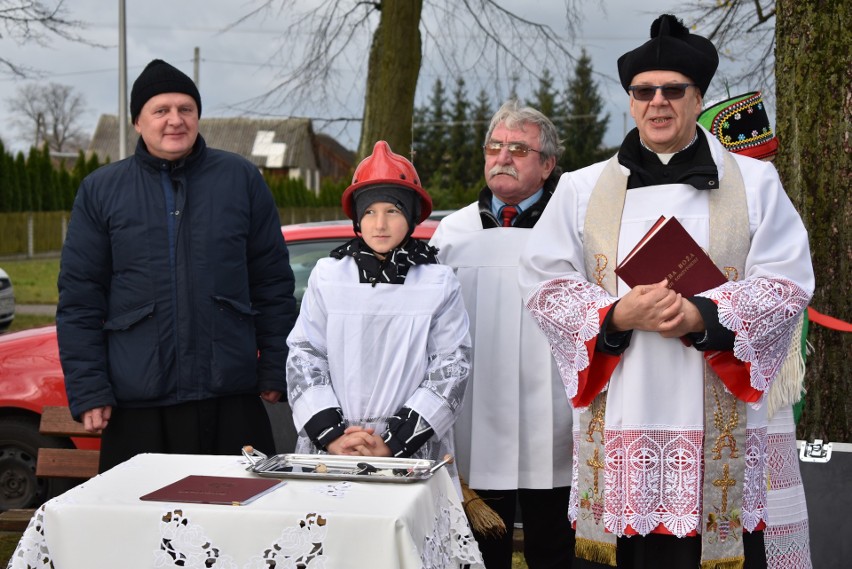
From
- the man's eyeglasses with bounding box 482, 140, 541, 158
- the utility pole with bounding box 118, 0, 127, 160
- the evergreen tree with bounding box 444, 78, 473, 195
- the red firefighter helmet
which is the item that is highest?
the evergreen tree with bounding box 444, 78, 473, 195

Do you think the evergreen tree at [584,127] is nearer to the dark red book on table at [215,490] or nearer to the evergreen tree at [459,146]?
the evergreen tree at [459,146]

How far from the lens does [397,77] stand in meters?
12.0

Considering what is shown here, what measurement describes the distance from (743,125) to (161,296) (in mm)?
2200

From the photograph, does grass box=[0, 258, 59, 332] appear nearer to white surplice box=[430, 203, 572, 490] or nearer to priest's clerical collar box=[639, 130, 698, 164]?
white surplice box=[430, 203, 572, 490]

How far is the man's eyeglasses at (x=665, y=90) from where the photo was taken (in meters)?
3.12

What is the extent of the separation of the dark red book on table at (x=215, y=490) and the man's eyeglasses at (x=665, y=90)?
1.48 m

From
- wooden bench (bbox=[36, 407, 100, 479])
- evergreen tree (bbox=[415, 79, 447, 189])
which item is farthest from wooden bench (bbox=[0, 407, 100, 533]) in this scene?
evergreen tree (bbox=[415, 79, 447, 189])

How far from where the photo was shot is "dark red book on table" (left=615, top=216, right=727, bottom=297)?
2.96m

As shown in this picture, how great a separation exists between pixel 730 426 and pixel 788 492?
1.12 feet

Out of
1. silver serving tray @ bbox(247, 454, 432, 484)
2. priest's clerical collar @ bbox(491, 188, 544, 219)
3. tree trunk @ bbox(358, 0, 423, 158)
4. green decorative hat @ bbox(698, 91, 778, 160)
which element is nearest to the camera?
silver serving tray @ bbox(247, 454, 432, 484)

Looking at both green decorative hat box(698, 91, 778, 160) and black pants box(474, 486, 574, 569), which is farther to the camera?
green decorative hat box(698, 91, 778, 160)

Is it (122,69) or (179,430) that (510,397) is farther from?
(122,69)

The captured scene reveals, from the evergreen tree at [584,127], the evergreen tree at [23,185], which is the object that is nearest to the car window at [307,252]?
the evergreen tree at [23,185]

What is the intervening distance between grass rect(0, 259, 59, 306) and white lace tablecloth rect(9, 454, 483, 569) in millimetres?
18805
